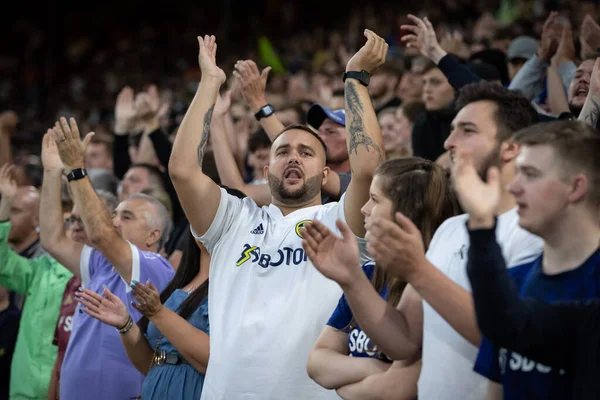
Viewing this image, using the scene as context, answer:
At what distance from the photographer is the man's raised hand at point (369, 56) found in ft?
12.3

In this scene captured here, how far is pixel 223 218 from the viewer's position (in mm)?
3832

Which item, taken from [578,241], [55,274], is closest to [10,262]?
[55,274]

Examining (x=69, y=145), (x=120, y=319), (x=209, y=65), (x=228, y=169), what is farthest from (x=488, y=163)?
(x=69, y=145)

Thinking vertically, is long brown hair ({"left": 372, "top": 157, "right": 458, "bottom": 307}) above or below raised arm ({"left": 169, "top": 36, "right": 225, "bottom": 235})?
below

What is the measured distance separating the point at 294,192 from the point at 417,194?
1.12 metres

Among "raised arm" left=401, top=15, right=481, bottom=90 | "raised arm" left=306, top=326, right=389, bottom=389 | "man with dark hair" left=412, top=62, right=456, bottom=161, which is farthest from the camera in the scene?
"man with dark hair" left=412, top=62, right=456, bottom=161

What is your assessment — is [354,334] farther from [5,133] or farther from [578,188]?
[5,133]

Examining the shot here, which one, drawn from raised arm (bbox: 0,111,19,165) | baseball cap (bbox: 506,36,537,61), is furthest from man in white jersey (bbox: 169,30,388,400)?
raised arm (bbox: 0,111,19,165)

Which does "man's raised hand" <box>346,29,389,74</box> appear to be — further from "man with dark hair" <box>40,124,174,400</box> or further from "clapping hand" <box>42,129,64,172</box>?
"clapping hand" <box>42,129,64,172</box>

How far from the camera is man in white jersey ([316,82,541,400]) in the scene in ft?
8.02

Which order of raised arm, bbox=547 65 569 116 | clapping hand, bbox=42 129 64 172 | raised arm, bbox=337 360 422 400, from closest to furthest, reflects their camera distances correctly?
1. raised arm, bbox=337 360 422 400
2. raised arm, bbox=547 65 569 116
3. clapping hand, bbox=42 129 64 172

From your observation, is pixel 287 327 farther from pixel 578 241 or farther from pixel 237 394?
pixel 578 241

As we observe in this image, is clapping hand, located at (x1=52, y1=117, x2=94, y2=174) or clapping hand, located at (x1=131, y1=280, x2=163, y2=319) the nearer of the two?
clapping hand, located at (x1=131, y1=280, x2=163, y2=319)

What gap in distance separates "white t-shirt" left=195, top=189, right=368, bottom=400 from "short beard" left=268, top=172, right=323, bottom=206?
0.24 feet
